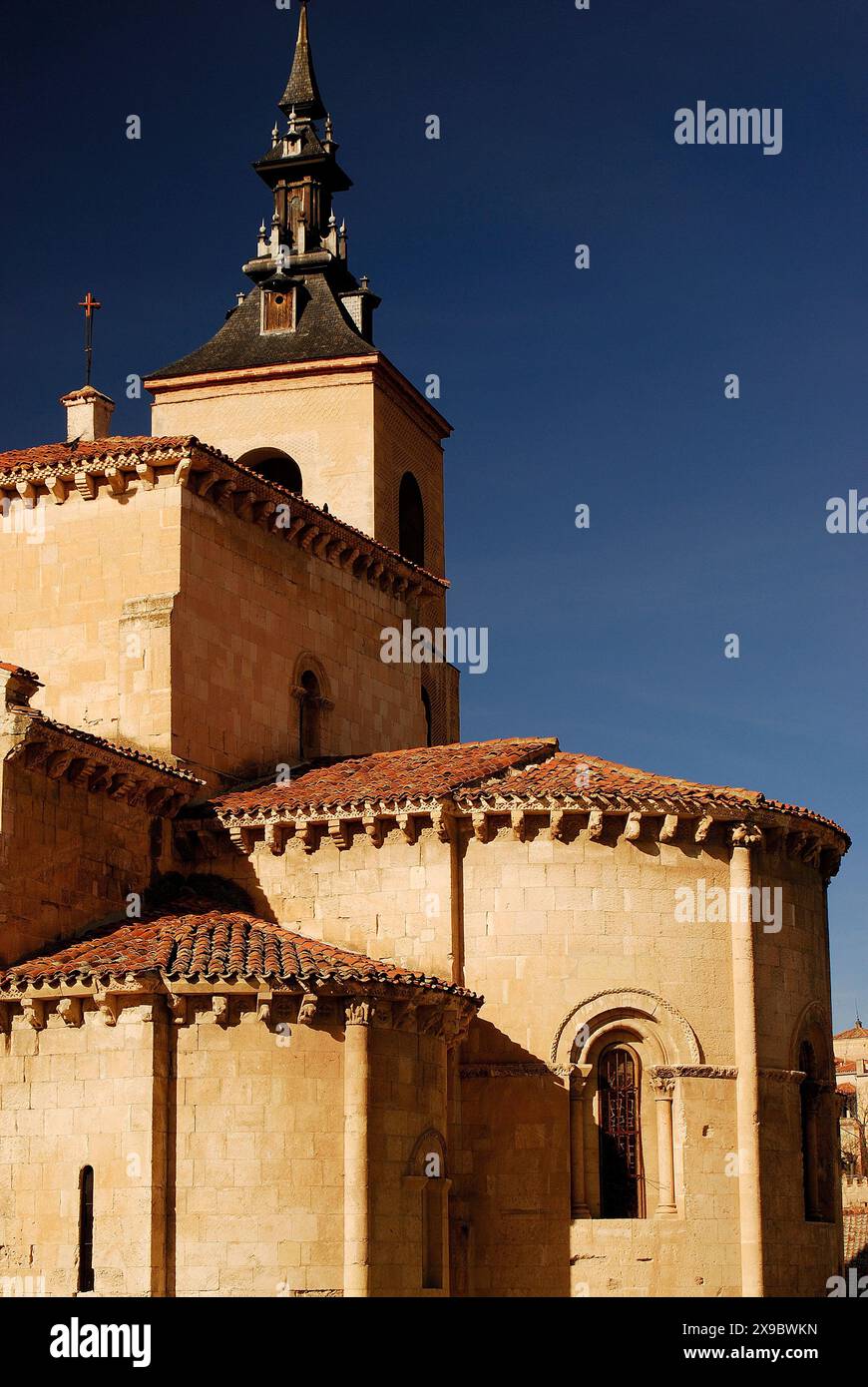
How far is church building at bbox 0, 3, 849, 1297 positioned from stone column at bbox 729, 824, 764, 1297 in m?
0.05

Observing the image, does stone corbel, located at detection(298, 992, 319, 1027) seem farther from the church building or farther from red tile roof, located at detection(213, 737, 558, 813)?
red tile roof, located at detection(213, 737, 558, 813)

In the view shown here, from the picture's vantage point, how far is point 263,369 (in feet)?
117

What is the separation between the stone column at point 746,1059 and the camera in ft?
80.7

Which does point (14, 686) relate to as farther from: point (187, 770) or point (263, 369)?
point (263, 369)

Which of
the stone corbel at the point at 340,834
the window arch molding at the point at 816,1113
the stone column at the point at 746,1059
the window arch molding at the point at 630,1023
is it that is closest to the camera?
the stone column at the point at 746,1059

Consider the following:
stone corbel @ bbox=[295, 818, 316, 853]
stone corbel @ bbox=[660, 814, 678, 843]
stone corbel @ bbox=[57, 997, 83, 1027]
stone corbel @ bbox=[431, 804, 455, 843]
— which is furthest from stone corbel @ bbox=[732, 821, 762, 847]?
stone corbel @ bbox=[57, 997, 83, 1027]

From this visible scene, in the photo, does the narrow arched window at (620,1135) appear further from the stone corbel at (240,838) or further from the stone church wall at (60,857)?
the stone church wall at (60,857)

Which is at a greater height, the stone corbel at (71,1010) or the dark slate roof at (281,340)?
the dark slate roof at (281,340)

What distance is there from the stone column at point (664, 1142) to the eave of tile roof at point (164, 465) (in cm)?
974

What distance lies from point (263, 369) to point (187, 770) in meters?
11.2

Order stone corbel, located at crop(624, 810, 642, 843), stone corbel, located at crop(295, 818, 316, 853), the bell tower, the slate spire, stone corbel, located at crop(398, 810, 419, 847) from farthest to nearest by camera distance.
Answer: the slate spire, the bell tower, stone corbel, located at crop(295, 818, 316, 853), stone corbel, located at crop(398, 810, 419, 847), stone corbel, located at crop(624, 810, 642, 843)

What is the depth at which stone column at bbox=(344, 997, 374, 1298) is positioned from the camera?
22.0 meters

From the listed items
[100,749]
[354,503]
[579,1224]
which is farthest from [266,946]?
[354,503]

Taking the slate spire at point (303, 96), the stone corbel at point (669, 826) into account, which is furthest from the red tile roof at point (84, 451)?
the slate spire at point (303, 96)
